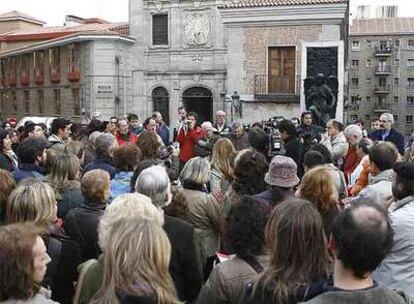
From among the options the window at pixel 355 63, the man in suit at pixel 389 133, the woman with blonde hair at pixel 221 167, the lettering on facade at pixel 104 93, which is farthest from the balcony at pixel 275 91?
the window at pixel 355 63

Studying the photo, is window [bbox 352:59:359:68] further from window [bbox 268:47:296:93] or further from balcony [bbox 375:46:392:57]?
window [bbox 268:47:296:93]

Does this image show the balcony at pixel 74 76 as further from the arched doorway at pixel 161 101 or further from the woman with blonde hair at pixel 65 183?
the woman with blonde hair at pixel 65 183

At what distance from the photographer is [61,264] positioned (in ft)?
12.5

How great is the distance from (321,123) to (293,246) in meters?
14.3

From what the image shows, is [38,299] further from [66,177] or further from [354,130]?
[354,130]

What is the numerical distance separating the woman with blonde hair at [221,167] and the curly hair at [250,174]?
4.00ft

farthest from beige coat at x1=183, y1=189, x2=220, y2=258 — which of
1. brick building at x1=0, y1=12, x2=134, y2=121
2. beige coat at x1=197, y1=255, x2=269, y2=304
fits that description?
brick building at x1=0, y1=12, x2=134, y2=121

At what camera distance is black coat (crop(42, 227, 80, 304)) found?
3.76 metres

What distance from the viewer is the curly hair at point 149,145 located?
6.55 metres

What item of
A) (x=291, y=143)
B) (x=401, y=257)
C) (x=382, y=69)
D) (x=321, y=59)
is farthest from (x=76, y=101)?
(x=382, y=69)

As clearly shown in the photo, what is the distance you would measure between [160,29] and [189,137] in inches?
822

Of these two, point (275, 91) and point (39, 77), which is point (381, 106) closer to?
point (39, 77)

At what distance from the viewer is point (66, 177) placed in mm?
5145

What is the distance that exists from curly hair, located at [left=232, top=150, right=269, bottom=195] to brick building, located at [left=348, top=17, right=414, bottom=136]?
69831mm
